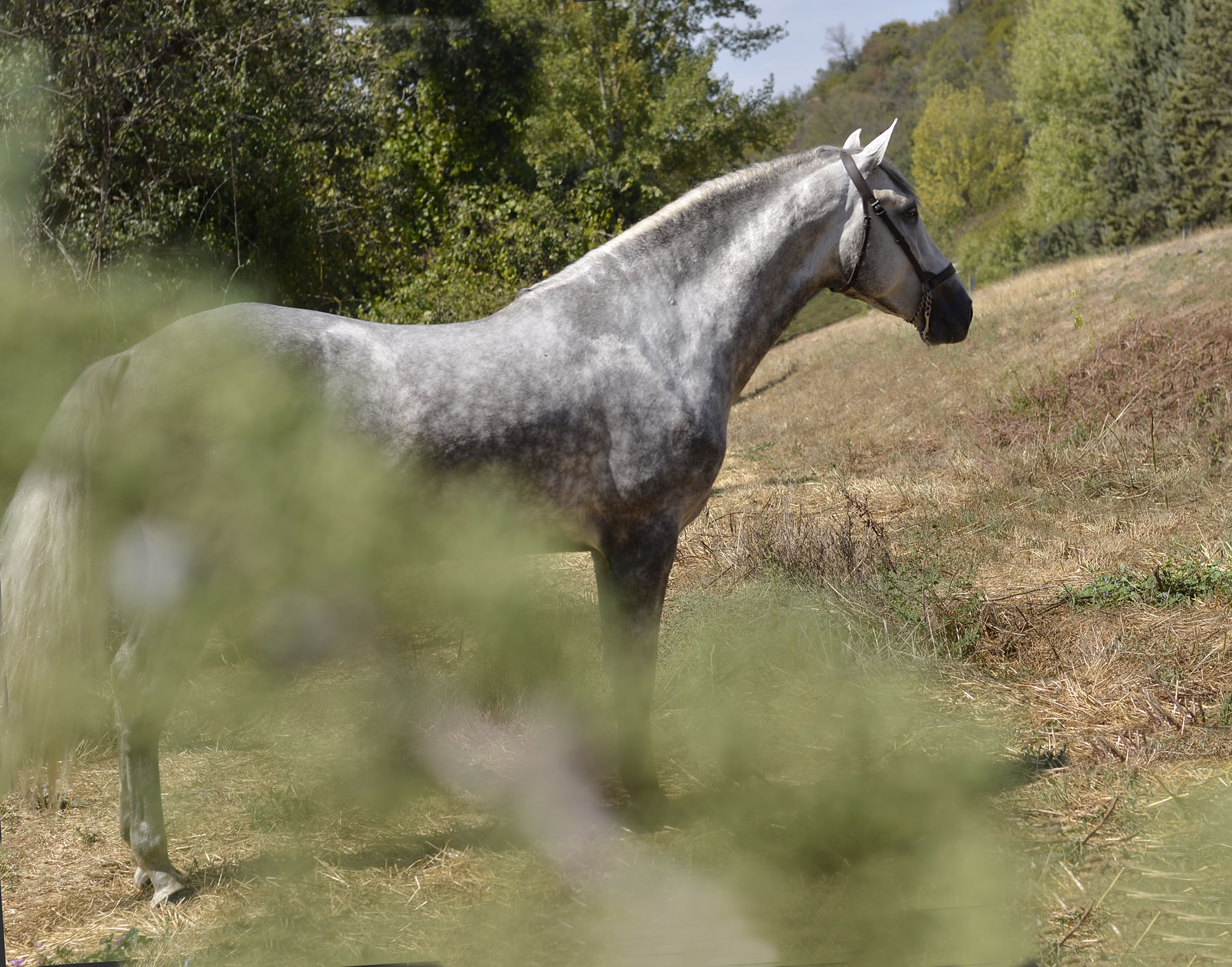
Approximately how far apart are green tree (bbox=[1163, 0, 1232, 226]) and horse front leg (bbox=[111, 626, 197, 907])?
31.1 meters

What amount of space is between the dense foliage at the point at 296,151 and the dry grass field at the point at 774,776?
267 centimetres

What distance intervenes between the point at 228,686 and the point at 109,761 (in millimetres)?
777

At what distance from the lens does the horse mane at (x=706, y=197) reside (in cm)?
355

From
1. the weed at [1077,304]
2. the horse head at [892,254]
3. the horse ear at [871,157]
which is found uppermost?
the horse ear at [871,157]

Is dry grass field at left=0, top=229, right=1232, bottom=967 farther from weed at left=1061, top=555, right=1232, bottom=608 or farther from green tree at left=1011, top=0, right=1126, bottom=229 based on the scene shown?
green tree at left=1011, top=0, right=1126, bottom=229

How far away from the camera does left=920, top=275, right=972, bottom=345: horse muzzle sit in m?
4.00

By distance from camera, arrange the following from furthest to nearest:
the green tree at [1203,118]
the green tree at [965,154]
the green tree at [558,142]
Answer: the green tree at [965,154] < the green tree at [1203,118] < the green tree at [558,142]

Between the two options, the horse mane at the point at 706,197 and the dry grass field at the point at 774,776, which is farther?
the horse mane at the point at 706,197

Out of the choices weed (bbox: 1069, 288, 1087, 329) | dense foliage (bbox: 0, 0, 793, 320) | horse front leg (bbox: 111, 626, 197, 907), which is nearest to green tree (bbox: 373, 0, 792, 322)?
dense foliage (bbox: 0, 0, 793, 320)

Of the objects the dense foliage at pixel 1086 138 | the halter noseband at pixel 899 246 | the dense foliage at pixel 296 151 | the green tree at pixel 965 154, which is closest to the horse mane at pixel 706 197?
the halter noseband at pixel 899 246

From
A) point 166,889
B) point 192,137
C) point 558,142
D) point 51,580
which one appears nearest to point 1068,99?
point 558,142

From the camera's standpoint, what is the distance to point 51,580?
9.55ft

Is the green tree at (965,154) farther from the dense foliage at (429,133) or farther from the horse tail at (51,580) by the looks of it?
the horse tail at (51,580)

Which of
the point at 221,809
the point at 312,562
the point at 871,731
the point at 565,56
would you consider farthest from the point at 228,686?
the point at 565,56
